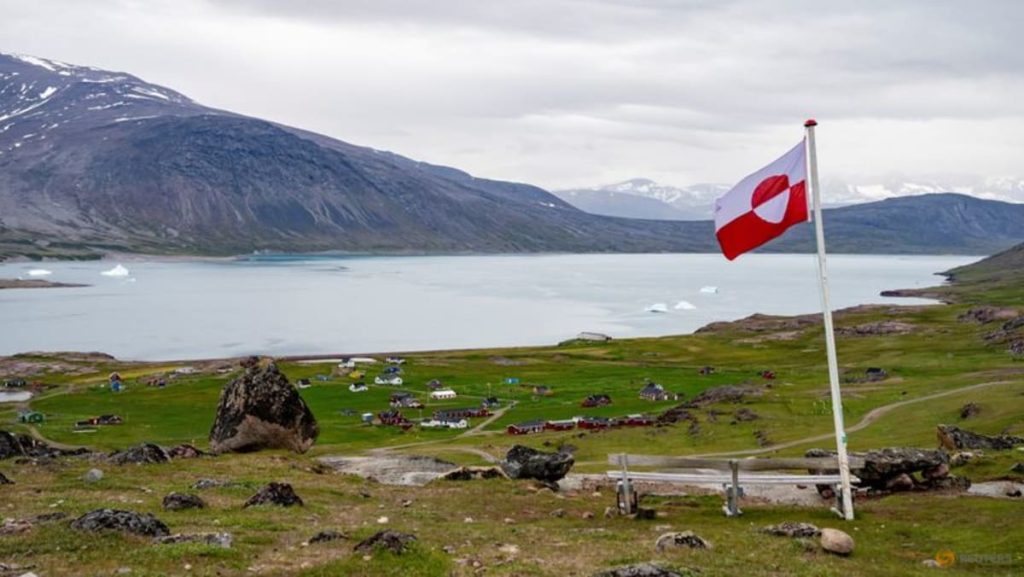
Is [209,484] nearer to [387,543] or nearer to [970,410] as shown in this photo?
[387,543]

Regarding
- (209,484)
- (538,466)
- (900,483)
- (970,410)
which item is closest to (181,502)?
(209,484)

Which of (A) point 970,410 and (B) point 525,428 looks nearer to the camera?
(A) point 970,410

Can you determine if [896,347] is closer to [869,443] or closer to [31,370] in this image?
[869,443]

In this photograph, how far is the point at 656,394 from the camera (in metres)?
98.4

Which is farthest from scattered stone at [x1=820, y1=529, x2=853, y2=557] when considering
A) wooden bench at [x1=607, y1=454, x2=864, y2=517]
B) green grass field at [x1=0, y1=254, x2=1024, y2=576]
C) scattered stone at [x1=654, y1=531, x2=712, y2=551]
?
wooden bench at [x1=607, y1=454, x2=864, y2=517]

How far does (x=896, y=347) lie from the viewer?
403 feet

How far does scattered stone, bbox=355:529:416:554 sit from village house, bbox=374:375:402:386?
320 ft

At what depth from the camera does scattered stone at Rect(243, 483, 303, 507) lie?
2436 centimetres

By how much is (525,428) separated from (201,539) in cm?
5922

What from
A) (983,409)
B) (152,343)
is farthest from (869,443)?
(152,343)

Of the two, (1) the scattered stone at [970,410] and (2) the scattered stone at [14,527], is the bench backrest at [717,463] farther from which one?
(1) the scattered stone at [970,410]

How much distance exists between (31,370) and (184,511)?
12427 cm

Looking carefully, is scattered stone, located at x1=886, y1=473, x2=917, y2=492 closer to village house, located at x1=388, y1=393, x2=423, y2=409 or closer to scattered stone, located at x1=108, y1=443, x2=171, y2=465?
scattered stone, located at x1=108, y1=443, x2=171, y2=465

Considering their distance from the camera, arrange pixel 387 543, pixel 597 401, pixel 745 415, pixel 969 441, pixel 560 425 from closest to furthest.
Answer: pixel 387 543 → pixel 969 441 → pixel 745 415 → pixel 560 425 → pixel 597 401
